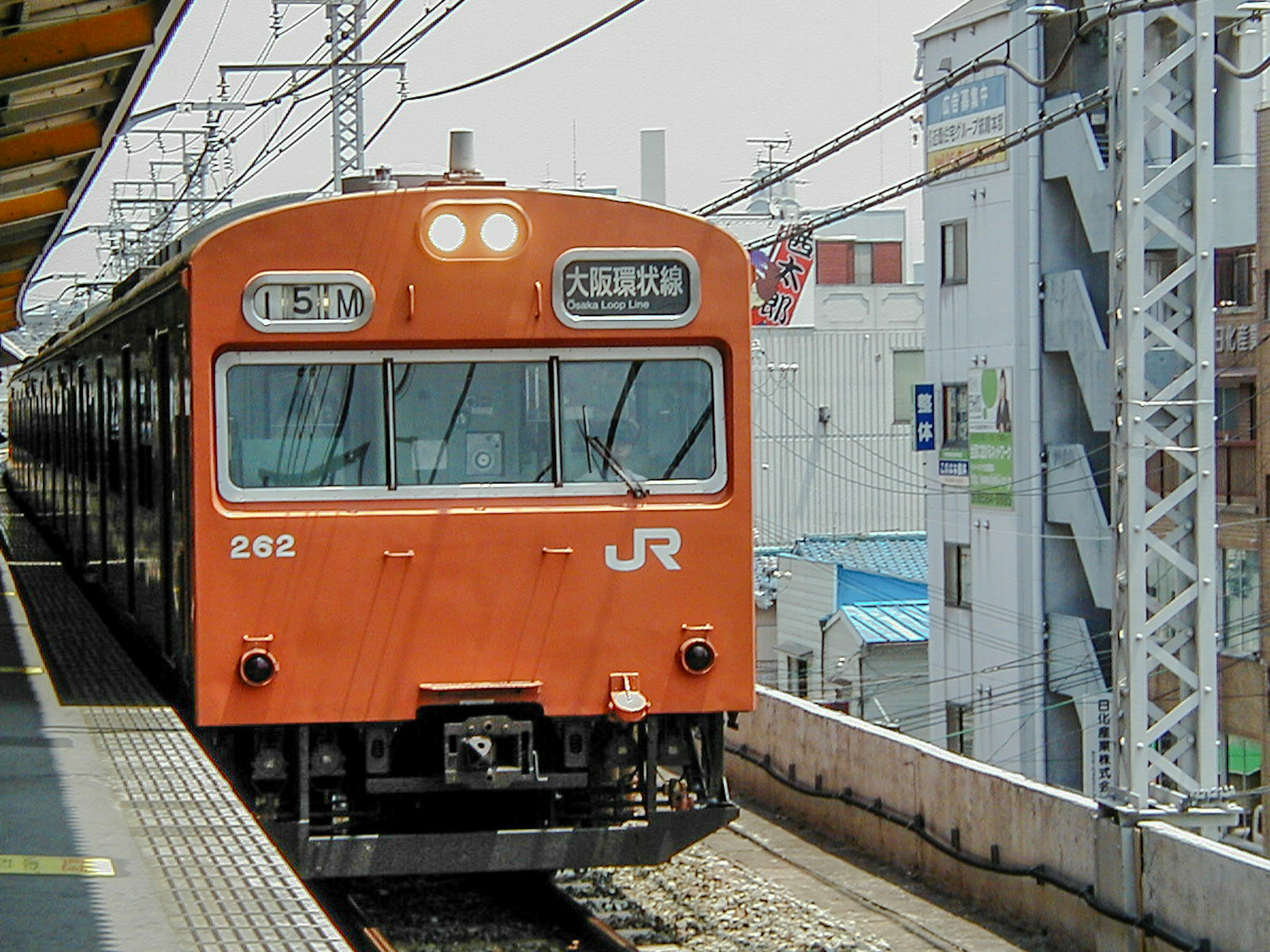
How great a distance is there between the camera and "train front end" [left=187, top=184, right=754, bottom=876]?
278 inches

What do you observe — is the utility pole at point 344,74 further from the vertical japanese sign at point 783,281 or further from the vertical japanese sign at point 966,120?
the vertical japanese sign at point 783,281

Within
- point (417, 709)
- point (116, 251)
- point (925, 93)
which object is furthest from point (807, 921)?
point (116, 251)

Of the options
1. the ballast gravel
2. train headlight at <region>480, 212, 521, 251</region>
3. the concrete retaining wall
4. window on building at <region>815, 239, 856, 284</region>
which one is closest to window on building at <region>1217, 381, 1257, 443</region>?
the concrete retaining wall

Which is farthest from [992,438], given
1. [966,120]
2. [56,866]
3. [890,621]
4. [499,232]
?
[56,866]

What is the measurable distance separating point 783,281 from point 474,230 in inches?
1204

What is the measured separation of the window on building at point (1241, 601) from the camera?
2070 centimetres

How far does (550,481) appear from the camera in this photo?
732cm

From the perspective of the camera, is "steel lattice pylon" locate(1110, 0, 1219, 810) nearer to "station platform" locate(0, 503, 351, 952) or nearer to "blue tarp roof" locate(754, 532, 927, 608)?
"station platform" locate(0, 503, 351, 952)

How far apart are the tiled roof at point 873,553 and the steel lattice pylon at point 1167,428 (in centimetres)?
2394

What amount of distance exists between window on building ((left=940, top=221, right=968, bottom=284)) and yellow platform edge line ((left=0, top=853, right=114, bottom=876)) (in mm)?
19895

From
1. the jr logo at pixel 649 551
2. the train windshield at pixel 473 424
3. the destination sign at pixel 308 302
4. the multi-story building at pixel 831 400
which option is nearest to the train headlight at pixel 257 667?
the train windshield at pixel 473 424

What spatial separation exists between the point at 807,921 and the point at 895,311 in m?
31.6

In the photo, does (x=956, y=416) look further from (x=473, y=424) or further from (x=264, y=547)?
(x=264, y=547)

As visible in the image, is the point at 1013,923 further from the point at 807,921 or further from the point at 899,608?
the point at 899,608
